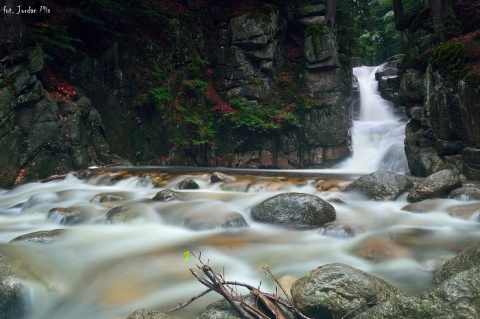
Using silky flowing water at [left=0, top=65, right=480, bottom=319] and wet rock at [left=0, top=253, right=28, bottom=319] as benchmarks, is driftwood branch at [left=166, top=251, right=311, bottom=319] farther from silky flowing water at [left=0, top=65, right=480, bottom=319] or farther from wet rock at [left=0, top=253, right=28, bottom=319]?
wet rock at [left=0, top=253, right=28, bottom=319]

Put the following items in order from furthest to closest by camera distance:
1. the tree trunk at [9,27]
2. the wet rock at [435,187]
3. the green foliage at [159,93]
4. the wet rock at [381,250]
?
1. the green foliage at [159,93]
2. the tree trunk at [9,27]
3. the wet rock at [435,187]
4. the wet rock at [381,250]

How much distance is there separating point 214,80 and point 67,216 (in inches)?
455

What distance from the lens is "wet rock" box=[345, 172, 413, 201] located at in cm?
780

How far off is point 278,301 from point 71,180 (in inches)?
333

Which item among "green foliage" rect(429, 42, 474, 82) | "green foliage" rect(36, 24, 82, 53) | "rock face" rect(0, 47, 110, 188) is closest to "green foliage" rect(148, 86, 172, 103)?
"rock face" rect(0, 47, 110, 188)

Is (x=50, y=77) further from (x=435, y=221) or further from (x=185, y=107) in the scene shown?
(x=435, y=221)

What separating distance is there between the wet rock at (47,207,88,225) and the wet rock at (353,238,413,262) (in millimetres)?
4544

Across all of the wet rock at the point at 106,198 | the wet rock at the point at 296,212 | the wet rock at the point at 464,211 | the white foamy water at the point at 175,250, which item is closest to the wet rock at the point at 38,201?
the white foamy water at the point at 175,250

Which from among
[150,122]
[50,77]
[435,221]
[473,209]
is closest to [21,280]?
[435,221]

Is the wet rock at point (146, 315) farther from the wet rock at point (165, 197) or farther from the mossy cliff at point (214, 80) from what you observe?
the mossy cliff at point (214, 80)

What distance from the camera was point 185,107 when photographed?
1520 centimetres

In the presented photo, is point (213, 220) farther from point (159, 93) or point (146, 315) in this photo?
point (159, 93)

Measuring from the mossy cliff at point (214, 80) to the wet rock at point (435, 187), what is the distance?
8754mm

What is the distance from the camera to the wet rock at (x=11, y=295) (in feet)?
11.4
